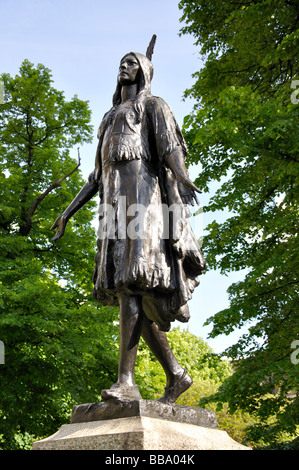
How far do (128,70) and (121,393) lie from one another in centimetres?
245

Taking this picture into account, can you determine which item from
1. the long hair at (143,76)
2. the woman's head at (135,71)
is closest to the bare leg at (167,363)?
the long hair at (143,76)

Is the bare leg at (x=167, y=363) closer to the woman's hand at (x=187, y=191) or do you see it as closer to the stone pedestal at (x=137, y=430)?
the stone pedestal at (x=137, y=430)

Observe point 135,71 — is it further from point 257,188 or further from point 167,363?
point 257,188

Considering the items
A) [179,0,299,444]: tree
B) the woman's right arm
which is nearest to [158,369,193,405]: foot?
the woman's right arm

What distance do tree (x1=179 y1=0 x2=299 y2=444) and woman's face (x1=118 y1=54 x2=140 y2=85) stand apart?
5.66 metres

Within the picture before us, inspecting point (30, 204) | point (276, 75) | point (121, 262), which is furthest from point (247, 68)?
point (121, 262)

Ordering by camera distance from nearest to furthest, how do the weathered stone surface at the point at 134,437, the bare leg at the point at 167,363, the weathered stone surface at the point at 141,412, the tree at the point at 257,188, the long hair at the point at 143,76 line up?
the weathered stone surface at the point at 134,437
the weathered stone surface at the point at 141,412
the bare leg at the point at 167,363
the long hair at the point at 143,76
the tree at the point at 257,188

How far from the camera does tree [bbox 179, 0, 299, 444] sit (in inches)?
391

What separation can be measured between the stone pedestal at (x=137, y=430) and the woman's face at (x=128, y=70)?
245 centimetres

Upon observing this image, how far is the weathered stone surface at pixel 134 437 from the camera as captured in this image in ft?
9.21

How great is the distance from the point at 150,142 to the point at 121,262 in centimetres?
103

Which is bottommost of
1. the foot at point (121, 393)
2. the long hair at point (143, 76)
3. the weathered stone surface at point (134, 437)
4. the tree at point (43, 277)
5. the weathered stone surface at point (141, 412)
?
the weathered stone surface at point (134, 437)

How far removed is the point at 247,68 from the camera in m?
13.3

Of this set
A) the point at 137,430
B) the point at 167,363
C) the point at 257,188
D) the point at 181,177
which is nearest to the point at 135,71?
the point at 181,177
